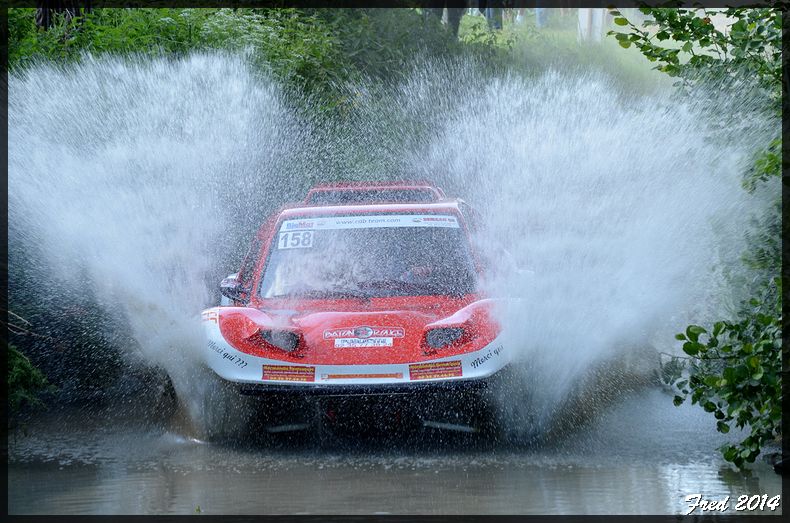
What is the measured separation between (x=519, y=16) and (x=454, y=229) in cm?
2190

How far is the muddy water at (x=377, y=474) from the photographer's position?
244 inches

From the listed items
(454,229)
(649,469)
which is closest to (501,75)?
(454,229)

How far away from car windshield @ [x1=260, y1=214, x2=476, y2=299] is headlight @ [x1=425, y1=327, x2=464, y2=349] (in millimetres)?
799

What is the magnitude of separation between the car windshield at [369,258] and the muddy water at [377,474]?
3.97 ft

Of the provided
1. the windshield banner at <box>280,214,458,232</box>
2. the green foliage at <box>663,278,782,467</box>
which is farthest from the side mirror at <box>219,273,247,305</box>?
the green foliage at <box>663,278,782,467</box>

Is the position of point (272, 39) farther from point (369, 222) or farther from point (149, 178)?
point (369, 222)

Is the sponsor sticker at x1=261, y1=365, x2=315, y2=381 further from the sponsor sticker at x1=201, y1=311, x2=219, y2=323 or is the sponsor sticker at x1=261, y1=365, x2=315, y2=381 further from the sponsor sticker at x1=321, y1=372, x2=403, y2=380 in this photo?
the sponsor sticker at x1=201, y1=311, x2=219, y2=323

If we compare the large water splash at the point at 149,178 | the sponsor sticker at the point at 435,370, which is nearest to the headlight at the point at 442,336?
the sponsor sticker at the point at 435,370

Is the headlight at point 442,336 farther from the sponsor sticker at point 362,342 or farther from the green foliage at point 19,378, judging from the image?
the green foliage at point 19,378

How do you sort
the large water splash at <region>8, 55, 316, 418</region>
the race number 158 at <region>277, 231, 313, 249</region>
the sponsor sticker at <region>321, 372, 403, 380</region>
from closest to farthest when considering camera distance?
the sponsor sticker at <region>321, 372, 403, 380</region> → the race number 158 at <region>277, 231, 313, 249</region> → the large water splash at <region>8, 55, 316, 418</region>

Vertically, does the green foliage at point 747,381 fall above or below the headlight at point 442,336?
above

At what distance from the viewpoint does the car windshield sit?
8.58 metres

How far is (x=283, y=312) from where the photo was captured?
26.9 ft

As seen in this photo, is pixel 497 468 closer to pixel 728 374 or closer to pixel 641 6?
pixel 728 374
